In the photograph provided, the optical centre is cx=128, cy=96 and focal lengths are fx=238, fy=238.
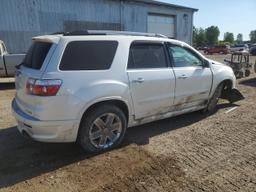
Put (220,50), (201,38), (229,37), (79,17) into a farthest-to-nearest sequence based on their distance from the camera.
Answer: (229,37)
(201,38)
(220,50)
(79,17)

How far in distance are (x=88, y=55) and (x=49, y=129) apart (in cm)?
119

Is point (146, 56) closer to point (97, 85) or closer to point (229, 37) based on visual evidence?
point (97, 85)

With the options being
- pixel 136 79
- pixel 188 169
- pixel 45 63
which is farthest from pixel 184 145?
pixel 45 63

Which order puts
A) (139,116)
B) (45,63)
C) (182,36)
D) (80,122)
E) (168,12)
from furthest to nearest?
(182,36) < (168,12) < (139,116) < (80,122) < (45,63)

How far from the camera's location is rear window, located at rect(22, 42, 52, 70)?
3.39 m

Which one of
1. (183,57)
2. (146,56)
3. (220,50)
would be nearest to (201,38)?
(220,50)

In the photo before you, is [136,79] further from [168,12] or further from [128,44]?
[168,12]

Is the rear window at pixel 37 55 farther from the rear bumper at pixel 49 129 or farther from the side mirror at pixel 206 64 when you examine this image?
the side mirror at pixel 206 64

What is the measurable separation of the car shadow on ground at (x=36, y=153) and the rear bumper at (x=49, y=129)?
0.40 m

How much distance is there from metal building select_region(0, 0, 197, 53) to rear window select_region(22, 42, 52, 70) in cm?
1262

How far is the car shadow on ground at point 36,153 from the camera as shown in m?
3.28

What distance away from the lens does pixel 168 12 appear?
71.5ft

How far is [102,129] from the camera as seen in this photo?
3760mm

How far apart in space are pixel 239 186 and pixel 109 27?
16.9 m
